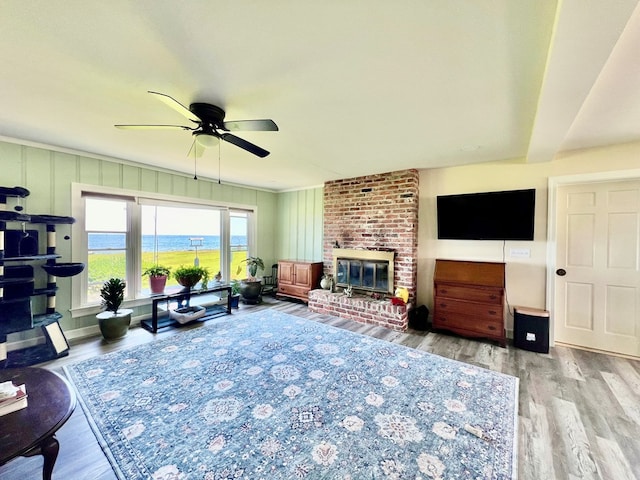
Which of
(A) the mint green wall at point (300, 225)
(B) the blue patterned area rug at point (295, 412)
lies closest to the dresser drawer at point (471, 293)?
(B) the blue patterned area rug at point (295, 412)

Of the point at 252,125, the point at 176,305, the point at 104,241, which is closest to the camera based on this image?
the point at 252,125

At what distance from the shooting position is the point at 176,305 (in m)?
4.53

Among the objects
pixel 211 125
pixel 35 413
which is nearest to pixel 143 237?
pixel 211 125

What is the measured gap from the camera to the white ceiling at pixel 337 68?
4.24 ft

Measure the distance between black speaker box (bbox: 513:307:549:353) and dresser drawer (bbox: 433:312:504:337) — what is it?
0.19 m

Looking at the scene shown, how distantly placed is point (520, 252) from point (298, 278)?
12.4 feet

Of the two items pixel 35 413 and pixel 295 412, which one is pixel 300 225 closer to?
pixel 295 412

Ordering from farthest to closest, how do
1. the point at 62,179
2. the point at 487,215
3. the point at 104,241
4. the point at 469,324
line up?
the point at 104,241 < the point at 487,215 < the point at 469,324 < the point at 62,179

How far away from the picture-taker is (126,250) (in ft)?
13.5

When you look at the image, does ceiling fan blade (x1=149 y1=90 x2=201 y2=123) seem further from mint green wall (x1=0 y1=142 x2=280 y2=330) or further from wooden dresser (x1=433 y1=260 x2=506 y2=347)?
wooden dresser (x1=433 y1=260 x2=506 y2=347)

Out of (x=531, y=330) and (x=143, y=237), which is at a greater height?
(x=143, y=237)

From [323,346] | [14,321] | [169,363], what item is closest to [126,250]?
[14,321]

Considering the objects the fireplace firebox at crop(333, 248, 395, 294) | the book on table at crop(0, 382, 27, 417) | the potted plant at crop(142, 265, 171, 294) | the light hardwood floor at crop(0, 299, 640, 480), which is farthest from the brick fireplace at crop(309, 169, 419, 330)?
the book on table at crop(0, 382, 27, 417)

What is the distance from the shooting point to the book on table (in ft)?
4.60
